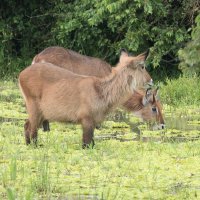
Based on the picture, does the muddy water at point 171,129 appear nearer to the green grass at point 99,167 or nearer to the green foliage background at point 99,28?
the green grass at point 99,167

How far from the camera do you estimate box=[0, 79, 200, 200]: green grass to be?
5488 millimetres

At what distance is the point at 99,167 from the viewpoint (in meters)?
6.42

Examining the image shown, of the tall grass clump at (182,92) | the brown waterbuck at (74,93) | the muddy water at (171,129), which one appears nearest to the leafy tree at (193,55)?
the tall grass clump at (182,92)

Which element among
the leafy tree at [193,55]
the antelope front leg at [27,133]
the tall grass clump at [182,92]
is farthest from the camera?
the tall grass clump at [182,92]

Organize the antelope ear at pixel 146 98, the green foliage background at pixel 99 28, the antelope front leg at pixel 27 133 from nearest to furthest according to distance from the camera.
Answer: the antelope front leg at pixel 27 133 < the antelope ear at pixel 146 98 < the green foliage background at pixel 99 28

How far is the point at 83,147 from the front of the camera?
24.7 feet

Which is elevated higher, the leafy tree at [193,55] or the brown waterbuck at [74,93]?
the leafy tree at [193,55]

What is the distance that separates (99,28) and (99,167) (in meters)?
11.5

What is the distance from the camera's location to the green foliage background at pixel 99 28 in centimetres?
1587

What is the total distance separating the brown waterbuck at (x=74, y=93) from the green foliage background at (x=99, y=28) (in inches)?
267

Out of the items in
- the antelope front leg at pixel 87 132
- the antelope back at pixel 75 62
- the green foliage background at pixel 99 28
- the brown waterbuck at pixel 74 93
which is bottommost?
the antelope front leg at pixel 87 132

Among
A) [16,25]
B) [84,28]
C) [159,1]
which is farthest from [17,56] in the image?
[159,1]

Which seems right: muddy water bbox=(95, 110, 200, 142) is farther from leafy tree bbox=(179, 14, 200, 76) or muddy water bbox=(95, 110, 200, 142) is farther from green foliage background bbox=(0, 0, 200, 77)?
green foliage background bbox=(0, 0, 200, 77)

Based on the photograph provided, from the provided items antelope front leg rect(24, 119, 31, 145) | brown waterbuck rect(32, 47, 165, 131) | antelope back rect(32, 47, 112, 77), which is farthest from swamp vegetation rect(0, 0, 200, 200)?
antelope back rect(32, 47, 112, 77)
